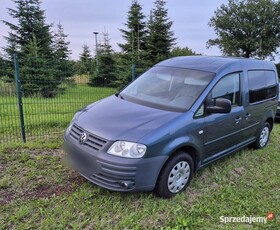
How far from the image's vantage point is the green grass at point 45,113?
200 inches

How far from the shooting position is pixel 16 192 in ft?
9.97

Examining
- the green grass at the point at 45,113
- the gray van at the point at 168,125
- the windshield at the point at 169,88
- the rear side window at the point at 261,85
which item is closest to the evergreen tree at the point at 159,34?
the green grass at the point at 45,113

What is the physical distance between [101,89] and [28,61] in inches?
66.0

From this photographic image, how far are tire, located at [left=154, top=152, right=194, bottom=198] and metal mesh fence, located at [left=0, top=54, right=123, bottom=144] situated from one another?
3.13 m

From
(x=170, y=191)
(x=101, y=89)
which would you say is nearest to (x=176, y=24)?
(x=101, y=89)

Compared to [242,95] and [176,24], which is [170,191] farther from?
[176,24]

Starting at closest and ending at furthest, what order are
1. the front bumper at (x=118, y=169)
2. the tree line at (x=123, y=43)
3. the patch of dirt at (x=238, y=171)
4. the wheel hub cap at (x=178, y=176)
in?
1. the front bumper at (x=118, y=169)
2. the wheel hub cap at (x=178, y=176)
3. the patch of dirt at (x=238, y=171)
4. the tree line at (x=123, y=43)

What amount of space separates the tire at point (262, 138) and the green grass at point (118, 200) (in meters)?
0.93

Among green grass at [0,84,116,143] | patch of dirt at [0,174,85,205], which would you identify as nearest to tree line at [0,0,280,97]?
green grass at [0,84,116,143]

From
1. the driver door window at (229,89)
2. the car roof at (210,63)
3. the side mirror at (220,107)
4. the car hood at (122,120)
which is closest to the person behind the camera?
the car hood at (122,120)

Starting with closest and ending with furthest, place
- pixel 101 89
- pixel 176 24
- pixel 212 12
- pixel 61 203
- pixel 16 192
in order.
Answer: pixel 61 203 < pixel 16 192 < pixel 101 89 < pixel 176 24 < pixel 212 12

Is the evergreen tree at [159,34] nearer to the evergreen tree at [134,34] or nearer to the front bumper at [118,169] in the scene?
the evergreen tree at [134,34]

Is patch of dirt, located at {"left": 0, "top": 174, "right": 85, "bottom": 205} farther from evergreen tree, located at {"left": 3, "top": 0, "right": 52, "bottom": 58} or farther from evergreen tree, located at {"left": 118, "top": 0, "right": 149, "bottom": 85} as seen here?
evergreen tree, located at {"left": 118, "top": 0, "right": 149, "bottom": 85}

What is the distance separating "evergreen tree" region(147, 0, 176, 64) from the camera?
18.1m
